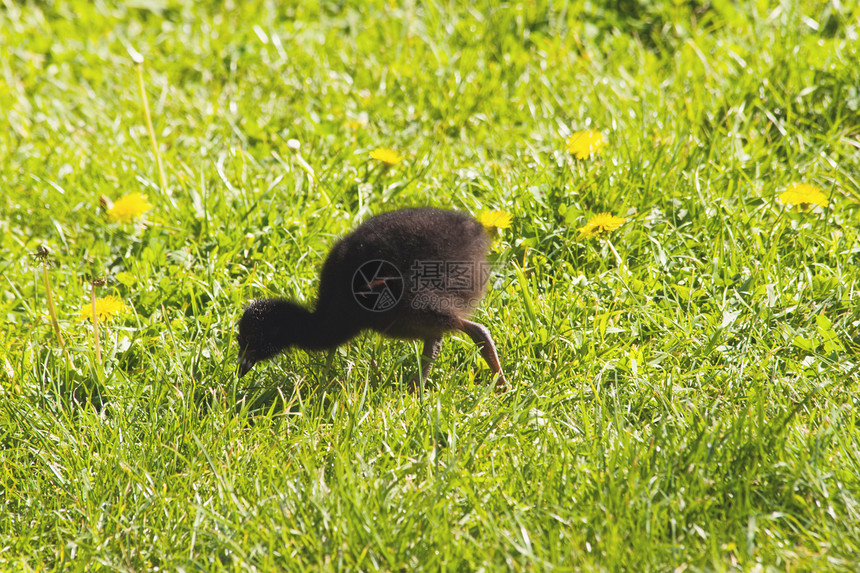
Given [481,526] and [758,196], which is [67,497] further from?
[758,196]

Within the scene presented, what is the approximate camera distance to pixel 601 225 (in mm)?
3918

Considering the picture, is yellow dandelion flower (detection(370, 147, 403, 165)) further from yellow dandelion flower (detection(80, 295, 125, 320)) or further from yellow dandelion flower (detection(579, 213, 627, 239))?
yellow dandelion flower (detection(80, 295, 125, 320))

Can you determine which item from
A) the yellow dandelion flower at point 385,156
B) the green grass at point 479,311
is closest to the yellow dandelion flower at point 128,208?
the green grass at point 479,311

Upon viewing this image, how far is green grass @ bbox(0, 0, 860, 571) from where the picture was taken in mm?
2686

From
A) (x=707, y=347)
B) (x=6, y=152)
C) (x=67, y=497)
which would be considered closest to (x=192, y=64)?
(x=6, y=152)

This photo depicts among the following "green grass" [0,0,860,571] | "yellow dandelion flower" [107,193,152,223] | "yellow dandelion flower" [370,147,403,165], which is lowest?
"green grass" [0,0,860,571]

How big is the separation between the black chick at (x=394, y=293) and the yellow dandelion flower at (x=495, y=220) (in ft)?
1.28

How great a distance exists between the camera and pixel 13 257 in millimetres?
4312

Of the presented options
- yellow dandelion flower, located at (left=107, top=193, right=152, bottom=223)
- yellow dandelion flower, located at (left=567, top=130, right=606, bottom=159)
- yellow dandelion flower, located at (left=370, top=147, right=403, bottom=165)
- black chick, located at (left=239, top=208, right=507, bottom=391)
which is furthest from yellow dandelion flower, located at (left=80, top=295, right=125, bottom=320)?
yellow dandelion flower, located at (left=567, top=130, right=606, bottom=159)

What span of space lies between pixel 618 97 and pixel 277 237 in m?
2.23

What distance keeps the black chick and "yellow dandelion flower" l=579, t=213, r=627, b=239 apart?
2.07ft

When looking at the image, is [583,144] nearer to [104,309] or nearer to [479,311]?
[479,311]

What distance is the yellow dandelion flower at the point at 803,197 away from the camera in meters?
3.85

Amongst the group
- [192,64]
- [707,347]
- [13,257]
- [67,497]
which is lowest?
[707,347]
